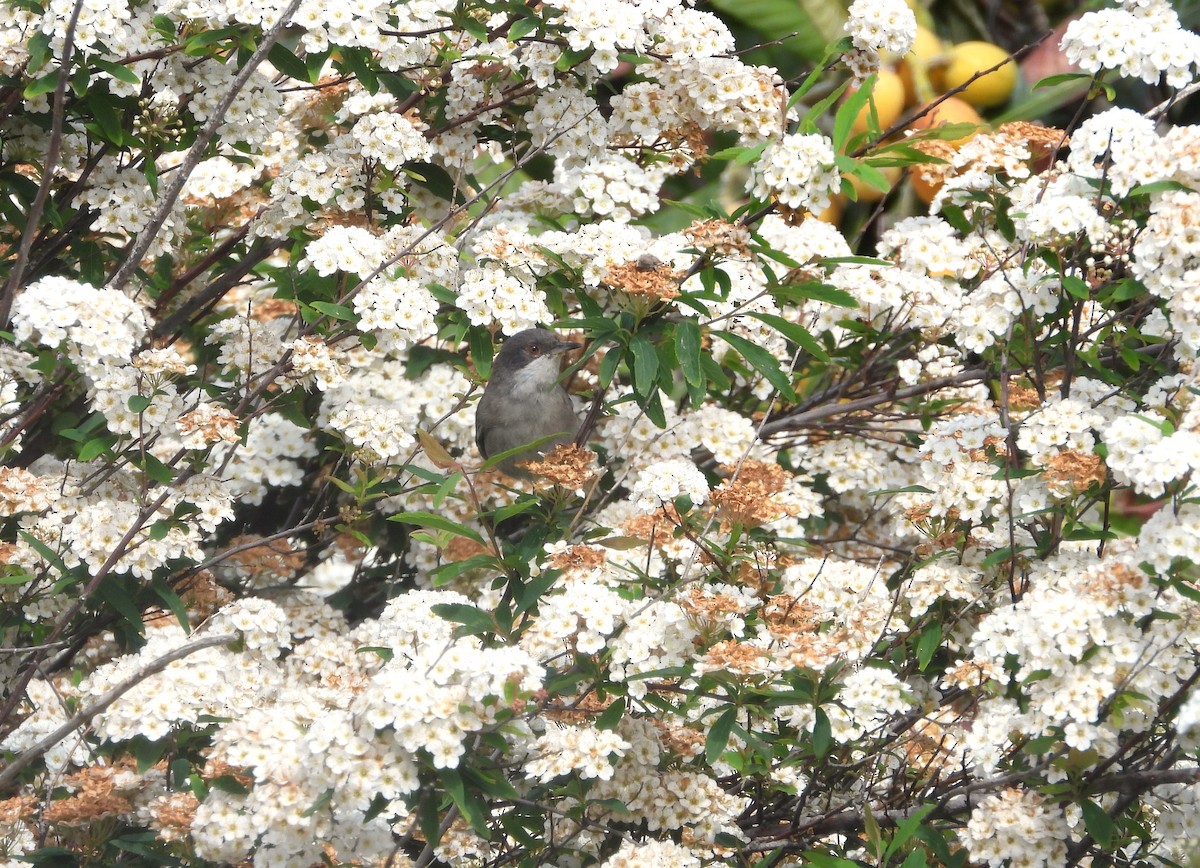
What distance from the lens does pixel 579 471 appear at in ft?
10.9

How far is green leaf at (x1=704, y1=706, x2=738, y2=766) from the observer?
2.95 meters

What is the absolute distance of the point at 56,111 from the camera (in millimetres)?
3348

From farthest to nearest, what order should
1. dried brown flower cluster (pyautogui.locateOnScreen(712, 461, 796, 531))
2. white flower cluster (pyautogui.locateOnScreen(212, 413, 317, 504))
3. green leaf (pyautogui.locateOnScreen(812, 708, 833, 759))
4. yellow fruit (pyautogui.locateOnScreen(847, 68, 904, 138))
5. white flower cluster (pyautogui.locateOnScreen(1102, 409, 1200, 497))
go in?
1. yellow fruit (pyautogui.locateOnScreen(847, 68, 904, 138))
2. white flower cluster (pyautogui.locateOnScreen(212, 413, 317, 504))
3. dried brown flower cluster (pyautogui.locateOnScreen(712, 461, 796, 531))
4. green leaf (pyautogui.locateOnScreen(812, 708, 833, 759))
5. white flower cluster (pyautogui.locateOnScreen(1102, 409, 1200, 497))

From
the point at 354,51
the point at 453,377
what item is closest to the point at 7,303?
the point at 354,51

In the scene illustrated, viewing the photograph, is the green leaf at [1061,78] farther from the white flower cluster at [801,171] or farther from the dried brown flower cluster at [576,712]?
the dried brown flower cluster at [576,712]

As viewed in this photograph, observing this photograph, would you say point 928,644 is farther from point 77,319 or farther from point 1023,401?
Answer: point 77,319

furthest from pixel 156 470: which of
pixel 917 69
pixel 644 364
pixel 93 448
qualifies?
pixel 917 69

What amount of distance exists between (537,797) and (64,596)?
4.68ft

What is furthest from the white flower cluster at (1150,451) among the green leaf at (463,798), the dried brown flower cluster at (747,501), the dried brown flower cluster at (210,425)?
the dried brown flower cluster at (210,425)

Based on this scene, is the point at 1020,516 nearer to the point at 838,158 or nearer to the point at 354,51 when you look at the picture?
the point at 838,158

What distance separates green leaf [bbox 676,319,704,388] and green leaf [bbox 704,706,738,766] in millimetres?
852

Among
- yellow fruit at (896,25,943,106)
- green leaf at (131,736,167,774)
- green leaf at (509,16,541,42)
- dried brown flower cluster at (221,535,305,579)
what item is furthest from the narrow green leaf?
yellow fruit at (896,25,943,106)

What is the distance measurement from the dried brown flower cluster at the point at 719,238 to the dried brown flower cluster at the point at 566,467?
599 mm

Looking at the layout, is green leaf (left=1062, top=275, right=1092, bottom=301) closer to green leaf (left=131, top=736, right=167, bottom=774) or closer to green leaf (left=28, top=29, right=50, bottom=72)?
green leaf (left=131, top=736, right=167, bottom=774)
